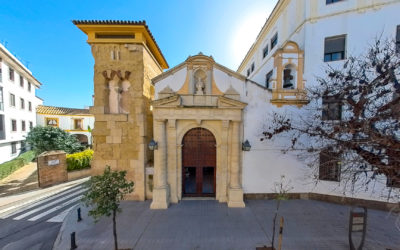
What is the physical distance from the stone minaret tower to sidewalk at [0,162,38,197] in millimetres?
7647

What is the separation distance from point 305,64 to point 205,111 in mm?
5964

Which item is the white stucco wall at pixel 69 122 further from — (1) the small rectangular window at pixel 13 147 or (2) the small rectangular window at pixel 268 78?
(2) the small rectangular window at pixel 268 78

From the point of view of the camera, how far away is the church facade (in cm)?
739

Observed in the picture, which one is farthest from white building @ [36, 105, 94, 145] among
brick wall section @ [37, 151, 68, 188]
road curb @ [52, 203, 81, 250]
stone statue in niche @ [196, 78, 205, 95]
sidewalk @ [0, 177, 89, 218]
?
stone statue in niche @ [196, 78, 205, 95]

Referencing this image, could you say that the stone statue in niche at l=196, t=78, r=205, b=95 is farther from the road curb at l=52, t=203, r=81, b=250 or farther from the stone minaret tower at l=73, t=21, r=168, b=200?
the road curb at l=52, t=203, r=81, b=250

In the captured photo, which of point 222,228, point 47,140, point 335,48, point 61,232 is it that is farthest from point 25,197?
point 335,48

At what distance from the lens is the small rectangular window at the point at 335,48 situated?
7598mm

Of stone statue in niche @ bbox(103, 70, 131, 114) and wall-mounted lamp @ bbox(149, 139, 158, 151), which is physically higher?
stone statue in niche @ bbox(103, 70, 131, 114)

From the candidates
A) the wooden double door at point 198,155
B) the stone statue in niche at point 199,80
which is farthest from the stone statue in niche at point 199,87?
the wooden double door at point 198,155

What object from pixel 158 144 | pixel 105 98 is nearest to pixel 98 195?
pixel 158 144

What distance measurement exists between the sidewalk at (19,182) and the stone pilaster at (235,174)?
1388 cm

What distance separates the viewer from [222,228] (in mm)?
5809

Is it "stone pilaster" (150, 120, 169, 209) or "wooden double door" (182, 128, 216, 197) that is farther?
"wooden double door" (182, 128, 216, 197)

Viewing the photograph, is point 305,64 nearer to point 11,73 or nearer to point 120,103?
point 120,103
